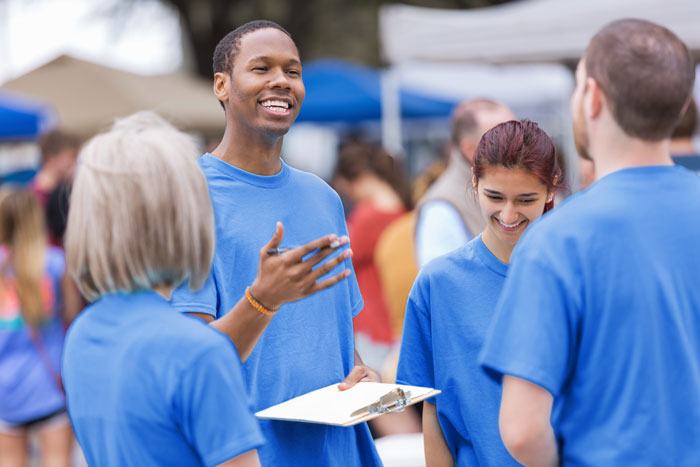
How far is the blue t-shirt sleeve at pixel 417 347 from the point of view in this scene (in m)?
2.37

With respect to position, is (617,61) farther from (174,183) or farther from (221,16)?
(221,16)

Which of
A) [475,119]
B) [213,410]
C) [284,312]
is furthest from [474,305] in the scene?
[475,119]

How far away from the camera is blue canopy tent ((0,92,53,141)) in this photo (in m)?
9.10

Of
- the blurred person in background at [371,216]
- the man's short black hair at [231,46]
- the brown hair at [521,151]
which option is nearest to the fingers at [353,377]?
the brown hair at [521,151]


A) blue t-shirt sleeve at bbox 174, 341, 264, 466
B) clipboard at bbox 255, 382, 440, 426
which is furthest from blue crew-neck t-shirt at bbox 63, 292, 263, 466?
clipboard at bbox 255, 382, 440, 426

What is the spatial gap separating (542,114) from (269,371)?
463 inches

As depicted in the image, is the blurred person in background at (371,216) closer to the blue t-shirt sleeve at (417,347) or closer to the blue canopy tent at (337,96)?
the blue t-shirt sleeve at (417,347)

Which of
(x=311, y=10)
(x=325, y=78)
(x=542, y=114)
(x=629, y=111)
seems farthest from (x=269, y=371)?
(x=311, y=10)

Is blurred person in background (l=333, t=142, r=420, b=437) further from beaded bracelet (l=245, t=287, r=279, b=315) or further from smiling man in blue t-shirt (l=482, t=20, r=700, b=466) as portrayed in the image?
smiling man in blue t-shirt (l=482, t=20, r=700, b=466)

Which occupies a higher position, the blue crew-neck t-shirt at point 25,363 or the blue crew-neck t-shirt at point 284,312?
the blue crew-neck t-shirt at point 284,312

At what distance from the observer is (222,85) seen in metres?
2.55

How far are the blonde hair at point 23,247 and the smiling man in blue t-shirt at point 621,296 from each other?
3.46 metres

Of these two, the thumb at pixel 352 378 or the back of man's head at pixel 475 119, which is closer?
the thumb at pixel 352 378

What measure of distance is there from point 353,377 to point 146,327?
0.88m
